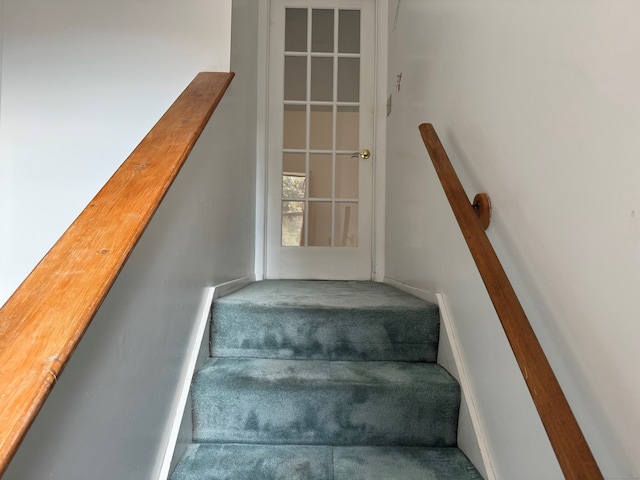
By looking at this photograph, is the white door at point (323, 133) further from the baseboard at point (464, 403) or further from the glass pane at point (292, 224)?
the baseboard at point (464, 403)

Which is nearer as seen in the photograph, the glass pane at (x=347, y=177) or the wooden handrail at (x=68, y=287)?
the wooden handrail at (x=68, y=287)

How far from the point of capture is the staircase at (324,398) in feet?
3.77

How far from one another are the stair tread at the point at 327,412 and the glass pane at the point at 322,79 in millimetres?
2161

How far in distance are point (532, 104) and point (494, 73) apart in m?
0.25

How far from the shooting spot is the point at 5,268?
178cm

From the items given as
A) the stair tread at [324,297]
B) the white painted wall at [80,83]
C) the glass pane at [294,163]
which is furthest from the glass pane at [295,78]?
the stair tread at [324,297]

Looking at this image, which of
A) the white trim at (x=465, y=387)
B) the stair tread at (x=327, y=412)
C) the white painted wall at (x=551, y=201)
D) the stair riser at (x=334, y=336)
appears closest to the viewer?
the white painted wall at (x=551, y=201)

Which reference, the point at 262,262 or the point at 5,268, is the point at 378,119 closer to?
the point at 262,262

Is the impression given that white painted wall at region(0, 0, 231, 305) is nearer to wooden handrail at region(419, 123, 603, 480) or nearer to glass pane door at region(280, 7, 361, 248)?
glass pane door at region(280, 7, 361, 248)

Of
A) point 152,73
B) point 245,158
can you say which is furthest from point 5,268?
point 245,158

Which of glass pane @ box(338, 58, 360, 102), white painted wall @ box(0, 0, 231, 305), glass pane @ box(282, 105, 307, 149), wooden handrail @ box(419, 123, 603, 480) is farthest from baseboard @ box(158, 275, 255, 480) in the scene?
glass pane @ box(338, 58, 360, 102)

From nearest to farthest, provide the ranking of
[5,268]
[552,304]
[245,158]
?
[552,304] → [5,268] → [245,158]

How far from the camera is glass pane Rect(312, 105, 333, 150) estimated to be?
9.27ft

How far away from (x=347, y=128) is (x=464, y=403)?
2.10 meters
